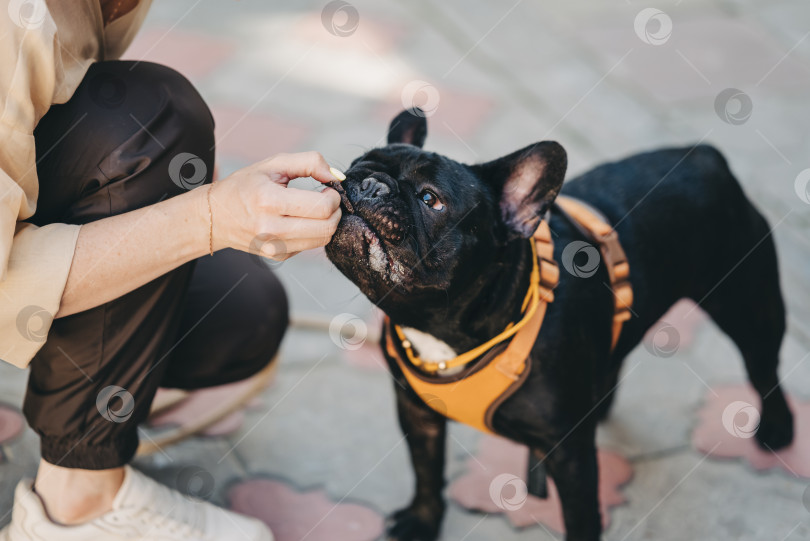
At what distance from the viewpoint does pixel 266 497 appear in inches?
84.4

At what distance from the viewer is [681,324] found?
2.72 m

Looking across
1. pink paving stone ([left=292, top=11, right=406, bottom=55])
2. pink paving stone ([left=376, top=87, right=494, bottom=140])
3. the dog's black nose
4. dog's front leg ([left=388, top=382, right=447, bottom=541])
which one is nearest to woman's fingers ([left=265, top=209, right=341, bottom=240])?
the dog's black nose

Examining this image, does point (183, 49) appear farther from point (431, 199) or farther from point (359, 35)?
point (431, 199)

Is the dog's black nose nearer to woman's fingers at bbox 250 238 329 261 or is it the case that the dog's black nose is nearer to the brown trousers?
woman's fingers at bbox 250 238 329 261

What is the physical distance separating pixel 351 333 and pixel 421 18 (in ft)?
7.41

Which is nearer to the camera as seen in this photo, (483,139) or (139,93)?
(139,93)

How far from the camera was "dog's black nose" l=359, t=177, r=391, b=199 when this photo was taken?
58.9 inches

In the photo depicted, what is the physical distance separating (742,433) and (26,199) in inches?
75.6

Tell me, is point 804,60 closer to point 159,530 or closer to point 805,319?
point 805,319

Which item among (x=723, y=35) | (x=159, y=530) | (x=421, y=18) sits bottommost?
(x=159, y=530)

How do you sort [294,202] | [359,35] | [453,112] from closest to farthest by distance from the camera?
[294,202] < [453,112] < [359,35]

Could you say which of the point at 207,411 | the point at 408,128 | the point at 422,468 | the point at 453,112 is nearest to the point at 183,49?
the point at 453,112

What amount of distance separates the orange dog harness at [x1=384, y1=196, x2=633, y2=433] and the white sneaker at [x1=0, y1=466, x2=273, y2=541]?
1.78 ft

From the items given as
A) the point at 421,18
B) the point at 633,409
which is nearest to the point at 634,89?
the point at 421,18
